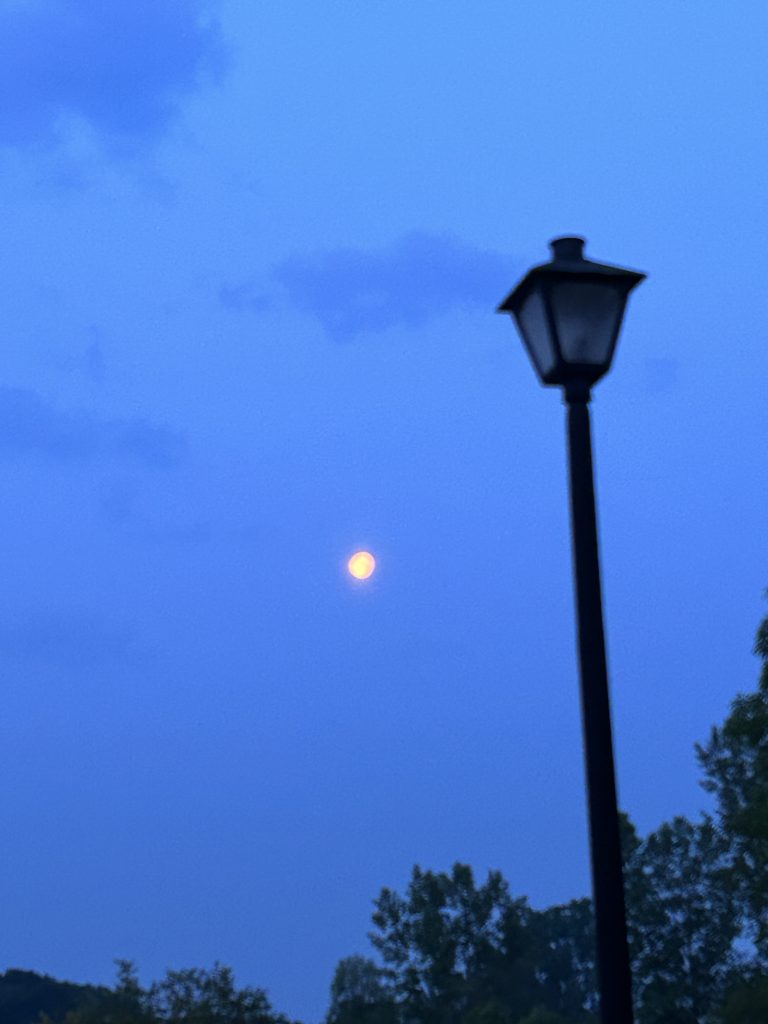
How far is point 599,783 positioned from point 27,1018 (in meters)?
152

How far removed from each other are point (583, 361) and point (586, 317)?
0.19 metres

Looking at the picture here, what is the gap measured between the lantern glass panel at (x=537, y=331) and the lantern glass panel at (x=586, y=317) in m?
0.05

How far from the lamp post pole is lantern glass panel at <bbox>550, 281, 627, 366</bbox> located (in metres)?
0.16

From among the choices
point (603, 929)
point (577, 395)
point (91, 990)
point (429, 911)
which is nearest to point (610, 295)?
point (577, 395)

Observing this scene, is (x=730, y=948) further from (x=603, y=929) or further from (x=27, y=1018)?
(x=603, y=929)

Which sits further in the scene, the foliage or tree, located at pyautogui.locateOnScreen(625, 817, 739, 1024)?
the foliage

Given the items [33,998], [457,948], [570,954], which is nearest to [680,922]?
[457,948]

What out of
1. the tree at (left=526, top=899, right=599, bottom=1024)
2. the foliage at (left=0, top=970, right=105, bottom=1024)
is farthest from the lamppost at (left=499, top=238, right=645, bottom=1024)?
the foliage at (left=0, top=970, right=105, bottom=1024)

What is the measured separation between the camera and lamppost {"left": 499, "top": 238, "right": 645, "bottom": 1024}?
247 inches

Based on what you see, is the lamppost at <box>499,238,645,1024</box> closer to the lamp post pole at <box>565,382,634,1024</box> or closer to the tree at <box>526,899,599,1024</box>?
the lamp post pole at <box>565,382,634,1024</box>

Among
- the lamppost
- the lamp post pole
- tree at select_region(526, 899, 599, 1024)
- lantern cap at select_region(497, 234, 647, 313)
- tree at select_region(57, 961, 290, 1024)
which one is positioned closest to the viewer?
A: the lamp post pole

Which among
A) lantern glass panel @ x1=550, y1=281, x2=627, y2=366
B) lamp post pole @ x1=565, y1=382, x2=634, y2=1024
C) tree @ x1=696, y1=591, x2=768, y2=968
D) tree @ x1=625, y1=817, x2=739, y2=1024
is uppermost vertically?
tree @ x1=625, y1=817, x2=739, y2=1024

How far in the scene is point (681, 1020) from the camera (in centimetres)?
8600

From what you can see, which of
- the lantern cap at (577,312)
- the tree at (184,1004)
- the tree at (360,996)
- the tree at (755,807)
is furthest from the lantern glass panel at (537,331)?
the tree at (360,996)
